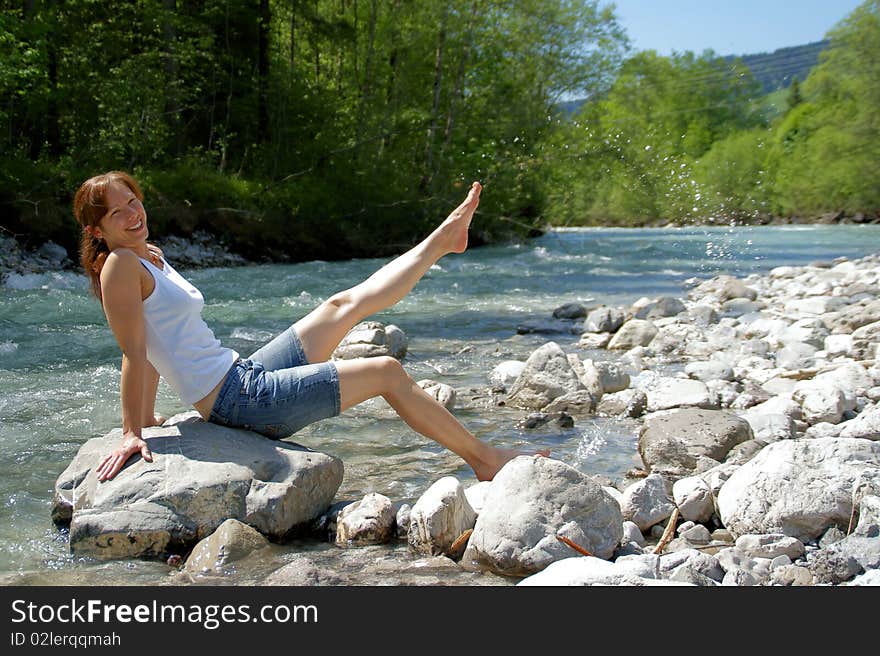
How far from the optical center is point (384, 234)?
21.0m

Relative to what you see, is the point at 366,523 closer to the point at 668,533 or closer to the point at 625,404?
the point at 668,533

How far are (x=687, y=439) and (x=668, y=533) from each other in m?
1.08

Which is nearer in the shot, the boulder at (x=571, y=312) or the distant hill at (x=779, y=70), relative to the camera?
the boulder at (x=571, y=312)

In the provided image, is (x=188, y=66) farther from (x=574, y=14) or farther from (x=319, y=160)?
(x=574, y=14)

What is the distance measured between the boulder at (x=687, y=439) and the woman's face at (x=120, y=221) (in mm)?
2648

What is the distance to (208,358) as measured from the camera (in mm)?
3484

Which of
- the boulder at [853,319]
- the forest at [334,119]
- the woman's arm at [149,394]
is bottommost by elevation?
the boulder at [853,319]

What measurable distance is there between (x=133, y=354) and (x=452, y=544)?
4.60 ft

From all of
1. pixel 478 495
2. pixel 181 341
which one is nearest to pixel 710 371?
pixel 478 495

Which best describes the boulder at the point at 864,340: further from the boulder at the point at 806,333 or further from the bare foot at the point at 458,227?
the bare foot at the point at 458,227

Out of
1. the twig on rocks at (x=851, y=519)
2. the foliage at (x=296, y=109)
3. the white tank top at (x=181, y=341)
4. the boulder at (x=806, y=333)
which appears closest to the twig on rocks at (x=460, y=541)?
the white tank top at (x=181, y=341)

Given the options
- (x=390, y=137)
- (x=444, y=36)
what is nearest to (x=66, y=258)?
(x=390, y=137)

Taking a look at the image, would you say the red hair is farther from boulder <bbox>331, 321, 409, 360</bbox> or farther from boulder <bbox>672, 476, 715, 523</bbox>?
boulder <bbox>331, 321, 409, 360</bbox>

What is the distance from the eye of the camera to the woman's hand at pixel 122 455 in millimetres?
3328
